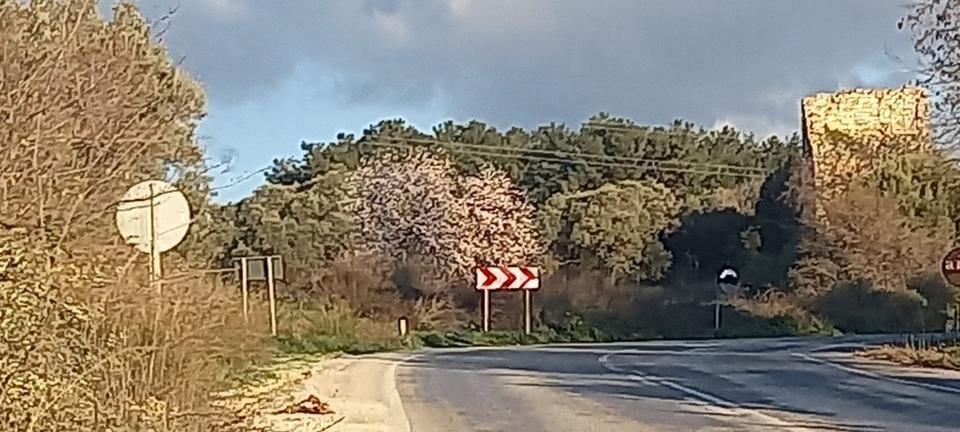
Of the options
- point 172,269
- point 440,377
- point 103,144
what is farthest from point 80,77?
point 440,377

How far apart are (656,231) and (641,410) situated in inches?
1992

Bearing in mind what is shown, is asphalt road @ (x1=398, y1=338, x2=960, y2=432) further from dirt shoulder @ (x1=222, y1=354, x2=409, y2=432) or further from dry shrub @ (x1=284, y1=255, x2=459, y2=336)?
dry shrub @ (x1=284, y1=255, x2=459, y2=336)

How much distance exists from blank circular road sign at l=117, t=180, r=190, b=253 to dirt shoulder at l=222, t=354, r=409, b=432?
126 centimetres

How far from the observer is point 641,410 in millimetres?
20328

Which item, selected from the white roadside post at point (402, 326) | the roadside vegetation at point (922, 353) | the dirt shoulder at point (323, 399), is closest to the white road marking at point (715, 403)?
the dirt shoulder at point (323, 399)

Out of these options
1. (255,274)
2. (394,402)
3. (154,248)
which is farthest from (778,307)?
(154,248)

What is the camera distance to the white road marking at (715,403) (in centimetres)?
1789

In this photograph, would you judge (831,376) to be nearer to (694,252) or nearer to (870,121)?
(870,121)

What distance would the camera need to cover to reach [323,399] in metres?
20.9

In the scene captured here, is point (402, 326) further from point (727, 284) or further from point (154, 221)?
point (154, 221)

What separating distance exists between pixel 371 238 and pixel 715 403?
1823 inches

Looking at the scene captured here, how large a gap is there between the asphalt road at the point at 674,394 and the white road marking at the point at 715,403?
0.02 m

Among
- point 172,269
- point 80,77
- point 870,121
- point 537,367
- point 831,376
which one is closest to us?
point 80,77

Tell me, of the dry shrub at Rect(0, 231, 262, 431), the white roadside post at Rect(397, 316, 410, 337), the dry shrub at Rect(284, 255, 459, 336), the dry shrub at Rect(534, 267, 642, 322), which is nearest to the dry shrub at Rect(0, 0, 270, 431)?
the dry shrub at Rect(0, 231, 262, 431)
